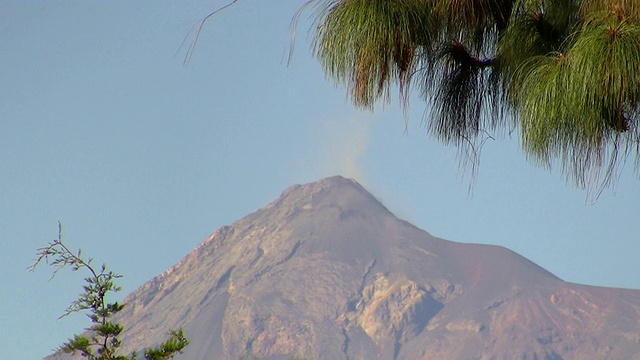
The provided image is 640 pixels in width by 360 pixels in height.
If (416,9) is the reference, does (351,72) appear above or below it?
below

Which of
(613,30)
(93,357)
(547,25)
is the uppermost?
(547,25)

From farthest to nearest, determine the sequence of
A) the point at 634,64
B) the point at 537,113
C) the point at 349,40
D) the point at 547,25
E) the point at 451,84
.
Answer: the point at 451,84, the point at 547,25, the point at 349,40, the point at 537,113, the point at 634,64

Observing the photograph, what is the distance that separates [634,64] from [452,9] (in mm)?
907

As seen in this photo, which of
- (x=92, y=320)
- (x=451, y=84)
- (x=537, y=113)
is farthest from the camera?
(x=92, y=320)

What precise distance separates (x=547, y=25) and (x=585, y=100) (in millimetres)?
711

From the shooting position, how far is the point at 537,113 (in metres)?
3.55

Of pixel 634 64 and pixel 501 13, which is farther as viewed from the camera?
pixel 501 13

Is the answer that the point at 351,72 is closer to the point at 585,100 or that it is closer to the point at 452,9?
the point at 452,9

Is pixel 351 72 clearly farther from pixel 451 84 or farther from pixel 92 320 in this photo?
pixel 92 320

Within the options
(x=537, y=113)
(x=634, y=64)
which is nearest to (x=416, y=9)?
(x=537, y=113)

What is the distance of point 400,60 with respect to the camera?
3.96m

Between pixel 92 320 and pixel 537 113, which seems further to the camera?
pixel 92 320

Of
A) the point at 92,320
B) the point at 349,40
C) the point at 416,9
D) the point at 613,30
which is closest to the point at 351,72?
the point at 349,40

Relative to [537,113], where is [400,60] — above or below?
above
